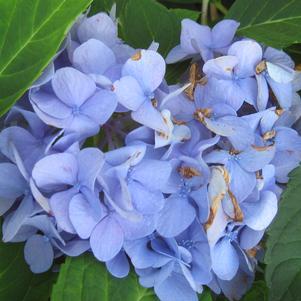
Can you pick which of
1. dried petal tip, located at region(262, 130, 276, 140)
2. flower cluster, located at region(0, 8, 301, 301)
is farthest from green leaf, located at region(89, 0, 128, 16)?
dried petal tip, located at region(262, 130, 276, 140)

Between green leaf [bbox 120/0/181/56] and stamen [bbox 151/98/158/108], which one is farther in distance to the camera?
green leaf [bbox 120/0/181/56]

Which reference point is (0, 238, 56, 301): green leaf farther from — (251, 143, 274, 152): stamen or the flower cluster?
(251, 143, 274, 152): stamen

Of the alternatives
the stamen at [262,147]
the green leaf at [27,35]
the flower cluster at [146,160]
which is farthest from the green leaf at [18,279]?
the stamen at [262,147]

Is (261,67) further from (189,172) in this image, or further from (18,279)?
(18,279)

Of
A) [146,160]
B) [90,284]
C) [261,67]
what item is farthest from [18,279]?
[261,67]

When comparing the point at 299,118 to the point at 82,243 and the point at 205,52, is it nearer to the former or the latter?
the point at 205,52

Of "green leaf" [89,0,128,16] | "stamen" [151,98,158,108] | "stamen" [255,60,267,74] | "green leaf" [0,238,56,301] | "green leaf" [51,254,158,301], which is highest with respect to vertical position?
"stamen" [255,60,267,74]

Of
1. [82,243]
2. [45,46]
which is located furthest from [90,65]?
[82,243]
